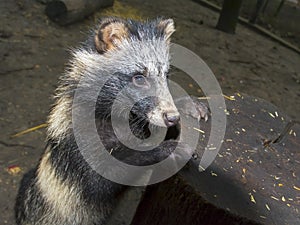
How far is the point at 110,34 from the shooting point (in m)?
3.16

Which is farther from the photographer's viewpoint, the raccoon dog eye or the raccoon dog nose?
the raccoon dog eye

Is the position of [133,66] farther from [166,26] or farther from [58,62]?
[58,62]

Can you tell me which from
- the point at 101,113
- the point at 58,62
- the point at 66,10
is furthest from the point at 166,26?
the point at 66,10

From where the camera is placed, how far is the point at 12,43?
20.9 feet

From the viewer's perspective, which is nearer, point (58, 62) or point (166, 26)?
point (166, 26)

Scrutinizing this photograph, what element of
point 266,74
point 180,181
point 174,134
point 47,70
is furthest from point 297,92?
point 180,181

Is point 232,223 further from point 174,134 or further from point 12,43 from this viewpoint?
point 12,43

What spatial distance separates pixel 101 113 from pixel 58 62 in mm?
3256

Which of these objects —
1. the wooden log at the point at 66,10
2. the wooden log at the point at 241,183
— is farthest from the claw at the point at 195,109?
the wooden log at the point at 66,10

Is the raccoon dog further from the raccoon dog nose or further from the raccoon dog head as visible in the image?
the raccoon dog nose

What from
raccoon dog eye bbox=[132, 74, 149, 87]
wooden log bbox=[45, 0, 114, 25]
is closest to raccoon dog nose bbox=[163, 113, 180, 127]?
raccoon dog eye bbox=[132, 74, 149, 87]

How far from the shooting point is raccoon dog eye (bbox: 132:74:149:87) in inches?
122

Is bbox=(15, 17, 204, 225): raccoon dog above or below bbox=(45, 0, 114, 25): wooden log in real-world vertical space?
above

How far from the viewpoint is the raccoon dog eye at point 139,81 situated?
10.2ft
